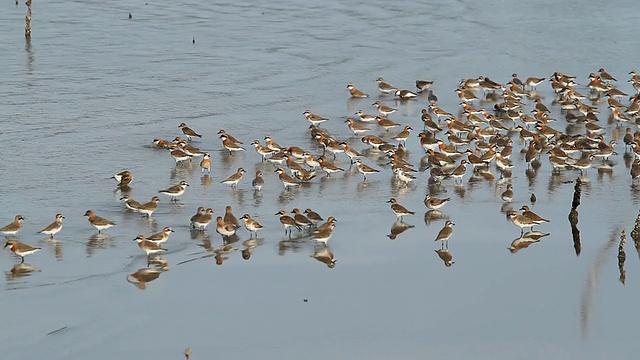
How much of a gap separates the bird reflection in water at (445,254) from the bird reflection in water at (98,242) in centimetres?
443

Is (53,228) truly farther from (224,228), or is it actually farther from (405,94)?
(405,94)

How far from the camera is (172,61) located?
3045 centimetres

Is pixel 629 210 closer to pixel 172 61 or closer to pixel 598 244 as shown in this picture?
pixel 598 244

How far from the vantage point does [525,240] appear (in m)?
16.7

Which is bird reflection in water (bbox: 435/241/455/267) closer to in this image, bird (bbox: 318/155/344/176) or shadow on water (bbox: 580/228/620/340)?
shadow on water (bbox: 580/228/620/340)

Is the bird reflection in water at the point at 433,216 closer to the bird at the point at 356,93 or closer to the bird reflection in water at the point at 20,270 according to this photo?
the bird reflection in water at the point at 20,270

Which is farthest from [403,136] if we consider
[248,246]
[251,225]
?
[248,246]

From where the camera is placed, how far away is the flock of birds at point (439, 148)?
55.5 feet

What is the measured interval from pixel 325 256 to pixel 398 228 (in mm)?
1777

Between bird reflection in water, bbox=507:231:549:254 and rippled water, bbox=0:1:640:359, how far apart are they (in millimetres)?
188

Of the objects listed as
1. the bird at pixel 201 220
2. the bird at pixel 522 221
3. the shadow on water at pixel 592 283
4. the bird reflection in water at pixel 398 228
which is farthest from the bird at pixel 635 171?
the bird at pixel 201 220

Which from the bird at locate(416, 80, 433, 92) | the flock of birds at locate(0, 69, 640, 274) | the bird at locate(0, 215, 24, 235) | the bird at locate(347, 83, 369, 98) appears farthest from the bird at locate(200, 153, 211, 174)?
the bird at locate(416, 80, 433, 92)

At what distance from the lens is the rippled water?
13125 mm

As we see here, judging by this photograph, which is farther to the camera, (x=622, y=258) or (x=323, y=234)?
(x=323, y=234)
